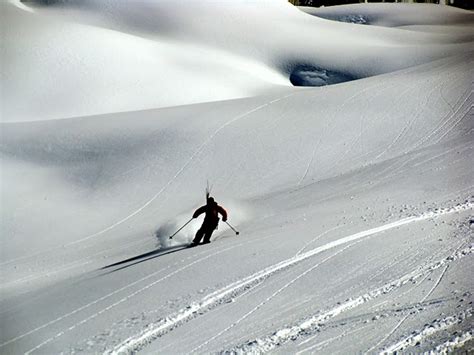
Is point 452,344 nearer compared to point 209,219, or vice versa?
point 452,344

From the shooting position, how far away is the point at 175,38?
122 ft

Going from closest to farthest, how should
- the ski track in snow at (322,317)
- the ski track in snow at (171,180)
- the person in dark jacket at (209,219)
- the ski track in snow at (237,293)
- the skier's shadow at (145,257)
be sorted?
1. the ski track in snow at (322,317)
2. the ski track in snow at (237,293)
3. the skier's shadow at (145,257)
4. the person in dark jacket at (209,219)
5. the ski track in snow at (171,180)

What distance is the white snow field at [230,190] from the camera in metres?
8.70

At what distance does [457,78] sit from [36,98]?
1608 centimetres

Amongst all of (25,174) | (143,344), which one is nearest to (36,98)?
(25,174)

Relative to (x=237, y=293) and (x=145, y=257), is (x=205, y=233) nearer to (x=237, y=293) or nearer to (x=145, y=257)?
(x=145, y=257)

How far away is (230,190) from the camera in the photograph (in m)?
17.6

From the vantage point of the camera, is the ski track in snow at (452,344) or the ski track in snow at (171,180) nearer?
the ski track in snow at (452,344)

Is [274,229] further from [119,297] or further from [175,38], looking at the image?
[175,38]

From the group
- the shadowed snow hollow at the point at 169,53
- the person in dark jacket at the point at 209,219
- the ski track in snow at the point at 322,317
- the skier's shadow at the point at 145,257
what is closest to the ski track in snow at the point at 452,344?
the ski track in snow at the point at 322,317

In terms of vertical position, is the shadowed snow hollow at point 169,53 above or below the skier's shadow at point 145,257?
above

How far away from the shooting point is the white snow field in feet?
28.5

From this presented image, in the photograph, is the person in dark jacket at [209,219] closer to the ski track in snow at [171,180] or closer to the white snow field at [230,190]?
the white snow field at [230,190]

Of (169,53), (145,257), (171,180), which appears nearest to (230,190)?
(171,180)
